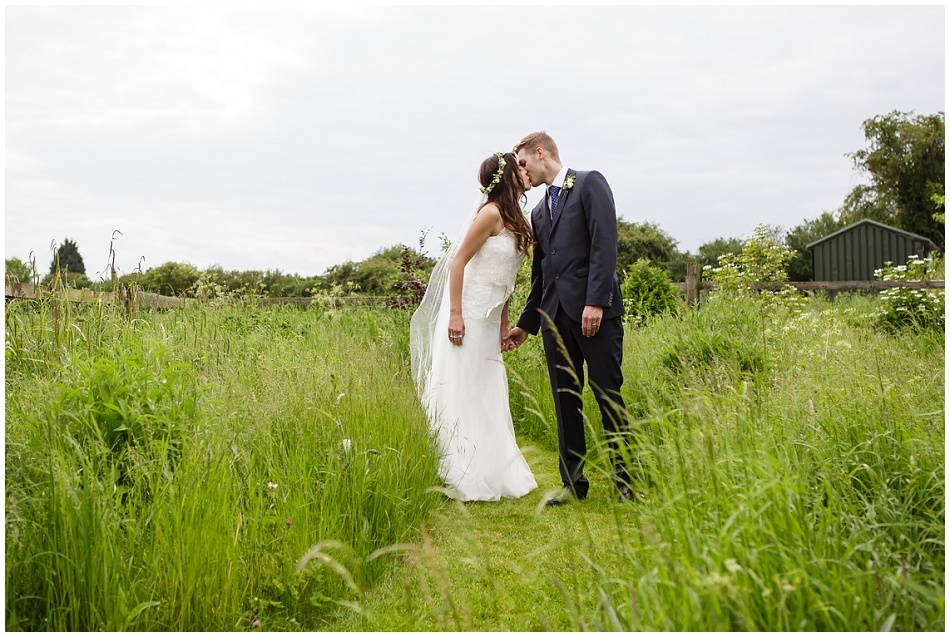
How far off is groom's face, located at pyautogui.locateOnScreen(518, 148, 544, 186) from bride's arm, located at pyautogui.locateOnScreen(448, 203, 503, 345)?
0.32 metres

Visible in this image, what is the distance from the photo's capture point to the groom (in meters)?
4.24

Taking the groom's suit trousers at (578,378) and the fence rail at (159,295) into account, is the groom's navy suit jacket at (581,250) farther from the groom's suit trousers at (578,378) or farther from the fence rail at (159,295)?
the fence rail at (159,295)

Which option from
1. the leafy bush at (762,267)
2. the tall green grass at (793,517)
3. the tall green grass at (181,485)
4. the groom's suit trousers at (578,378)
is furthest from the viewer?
the leafy bush at (762,267)

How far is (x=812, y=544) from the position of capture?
2006mm

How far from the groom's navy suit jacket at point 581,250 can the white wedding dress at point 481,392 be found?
0.38 m

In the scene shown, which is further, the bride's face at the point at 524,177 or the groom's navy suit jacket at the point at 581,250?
the bride's face at the point at 524,177

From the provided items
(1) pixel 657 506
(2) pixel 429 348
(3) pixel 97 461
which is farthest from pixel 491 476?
(3) pixel 97 461

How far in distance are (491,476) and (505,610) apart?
194 centimetres

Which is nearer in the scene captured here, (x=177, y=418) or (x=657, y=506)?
(x=657, y=506)

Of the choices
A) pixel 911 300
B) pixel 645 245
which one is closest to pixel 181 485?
pixel 911 300

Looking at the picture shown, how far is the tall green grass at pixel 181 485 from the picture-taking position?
7.50 ft

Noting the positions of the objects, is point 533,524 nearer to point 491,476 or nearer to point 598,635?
point 491,476

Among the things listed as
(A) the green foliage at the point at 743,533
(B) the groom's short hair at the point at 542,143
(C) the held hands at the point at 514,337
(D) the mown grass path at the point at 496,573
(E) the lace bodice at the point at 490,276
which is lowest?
(D) the mown grass path at the point at 496,573

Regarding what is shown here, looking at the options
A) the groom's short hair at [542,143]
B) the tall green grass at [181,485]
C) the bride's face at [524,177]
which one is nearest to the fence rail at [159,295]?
the tall green grass at [181,485]
